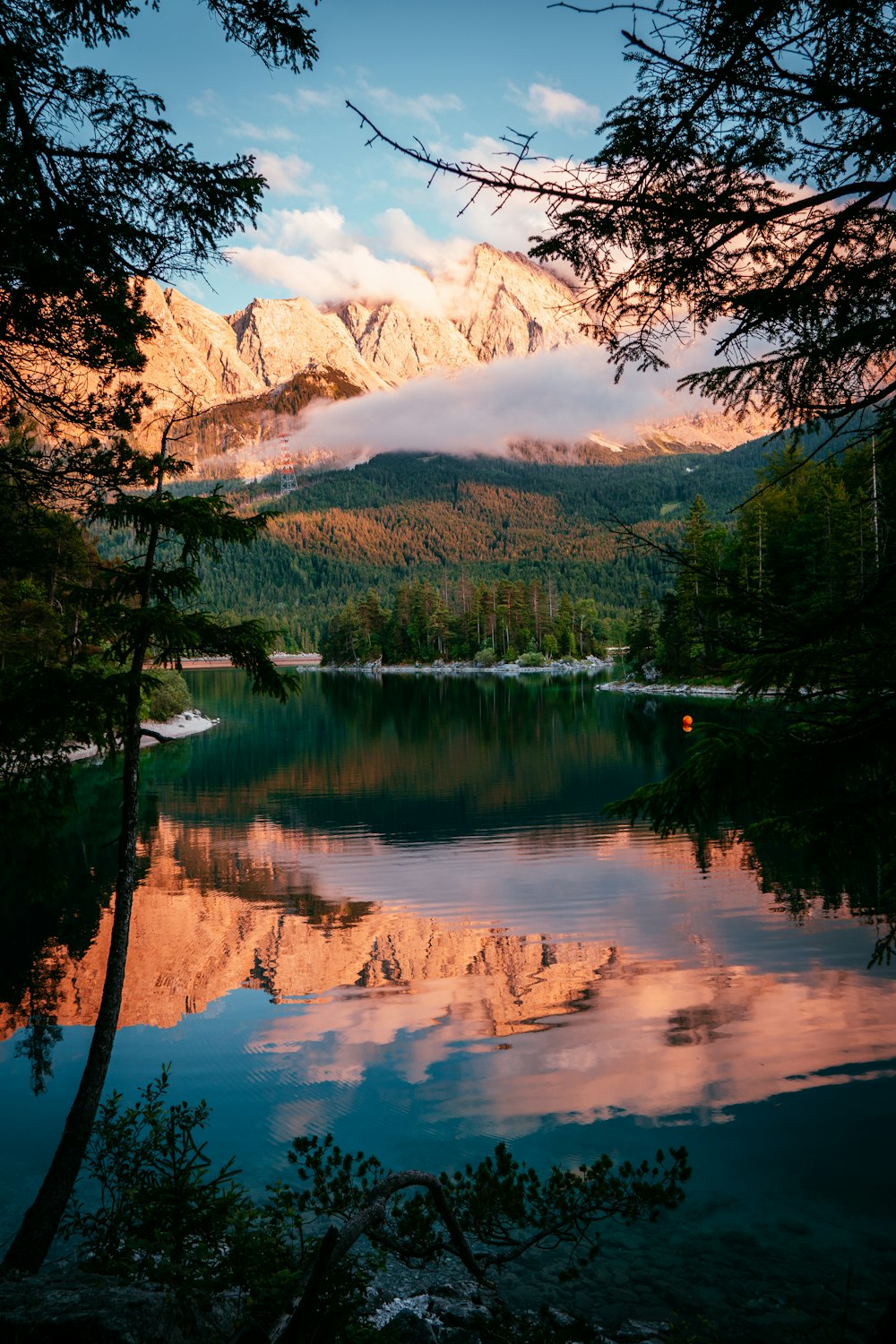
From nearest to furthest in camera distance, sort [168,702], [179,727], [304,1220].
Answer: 1. [304,1220]
2. [168,702]
3. [179,727]

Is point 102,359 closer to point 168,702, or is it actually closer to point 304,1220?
point 304,1220

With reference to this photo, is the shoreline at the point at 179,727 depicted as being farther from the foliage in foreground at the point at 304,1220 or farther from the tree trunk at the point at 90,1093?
the foliage in foreground at the point at 304,1220

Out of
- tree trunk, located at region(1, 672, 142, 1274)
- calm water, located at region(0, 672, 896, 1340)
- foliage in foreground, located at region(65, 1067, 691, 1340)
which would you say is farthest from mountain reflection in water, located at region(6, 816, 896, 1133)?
tree trunk, located at region(1, 672, 142, 1274)

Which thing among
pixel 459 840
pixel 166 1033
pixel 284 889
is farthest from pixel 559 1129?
pixel 459 840

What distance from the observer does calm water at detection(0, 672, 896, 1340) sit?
7.66 m

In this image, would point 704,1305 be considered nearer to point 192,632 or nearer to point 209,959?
point 192,632

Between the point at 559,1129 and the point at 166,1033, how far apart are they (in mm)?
6774

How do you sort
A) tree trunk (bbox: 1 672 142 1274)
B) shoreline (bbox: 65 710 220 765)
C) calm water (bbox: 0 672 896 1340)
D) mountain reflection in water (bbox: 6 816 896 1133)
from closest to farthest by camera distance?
tree trunk (bbox: 1 672 142 1274) → calm water (bbox: 0 672 896 1340) → mountain reflection in water (bbox: 6 816 896 1133) → shoreline (bbox: 65 710 220 765)

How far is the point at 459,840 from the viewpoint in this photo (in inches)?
1035

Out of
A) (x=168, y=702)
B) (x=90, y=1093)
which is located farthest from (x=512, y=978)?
(x=168, y=702)

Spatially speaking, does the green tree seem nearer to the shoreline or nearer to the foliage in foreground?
the foliage in foreground

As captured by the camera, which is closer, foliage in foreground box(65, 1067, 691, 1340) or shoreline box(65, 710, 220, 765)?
foliage in foreground box(65, 1067, 691, 1340)

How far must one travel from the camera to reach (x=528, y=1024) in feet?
42.1

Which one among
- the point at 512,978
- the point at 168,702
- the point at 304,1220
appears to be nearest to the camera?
the point at 304,1220
